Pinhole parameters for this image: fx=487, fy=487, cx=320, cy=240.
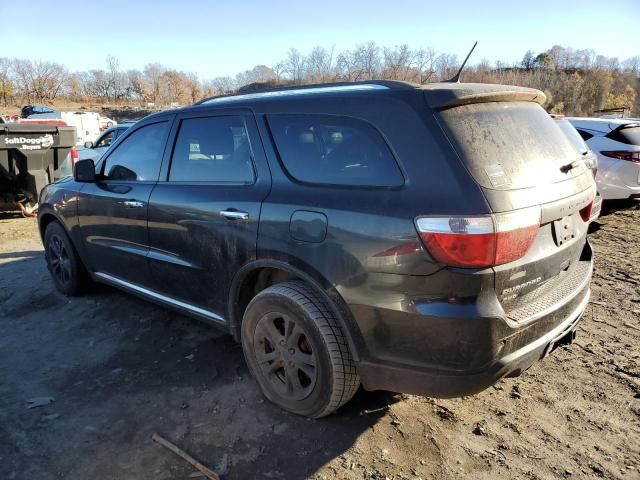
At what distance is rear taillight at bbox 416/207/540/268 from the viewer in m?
2.06

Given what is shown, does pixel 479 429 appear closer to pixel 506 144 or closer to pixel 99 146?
pixel 506 144

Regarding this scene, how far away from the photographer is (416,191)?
2.19 metres

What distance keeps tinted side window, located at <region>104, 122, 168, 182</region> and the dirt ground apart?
4.24 feet

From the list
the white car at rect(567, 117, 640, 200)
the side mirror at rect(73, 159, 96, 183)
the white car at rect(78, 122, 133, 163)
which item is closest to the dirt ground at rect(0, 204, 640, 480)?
the side mirror at rect(73, 159, 96, 183)

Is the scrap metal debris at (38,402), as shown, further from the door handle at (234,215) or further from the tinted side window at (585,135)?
the tinted side window at (585,135)

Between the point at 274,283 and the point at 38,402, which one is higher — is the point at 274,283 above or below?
A: above

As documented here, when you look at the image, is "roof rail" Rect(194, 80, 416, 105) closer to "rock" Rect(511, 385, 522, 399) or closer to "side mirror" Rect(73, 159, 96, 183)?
"side mirror" Rect(73, 159, 96, 183)

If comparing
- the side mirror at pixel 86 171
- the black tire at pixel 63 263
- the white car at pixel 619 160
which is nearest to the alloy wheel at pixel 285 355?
the side mirror at pixel 86 171

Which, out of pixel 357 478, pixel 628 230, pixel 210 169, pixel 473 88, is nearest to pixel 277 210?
pixel 210 169

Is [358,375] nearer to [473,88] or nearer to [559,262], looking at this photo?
[559,262]

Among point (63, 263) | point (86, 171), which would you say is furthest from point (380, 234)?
point (63, 263)

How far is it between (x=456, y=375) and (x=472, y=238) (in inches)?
25.4

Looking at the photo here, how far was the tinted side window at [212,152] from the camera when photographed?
10.0 feet

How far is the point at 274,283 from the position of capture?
2.96 meters
